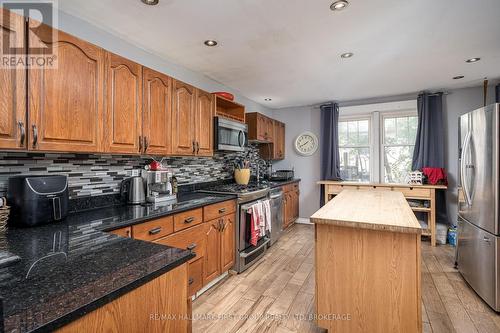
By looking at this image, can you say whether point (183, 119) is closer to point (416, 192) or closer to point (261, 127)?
point (261, 127)

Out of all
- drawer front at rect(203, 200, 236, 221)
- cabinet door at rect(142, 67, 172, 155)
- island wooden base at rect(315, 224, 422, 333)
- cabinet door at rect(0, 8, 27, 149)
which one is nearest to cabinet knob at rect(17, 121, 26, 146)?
cabinet door at rect(0, 8, 27, 149)

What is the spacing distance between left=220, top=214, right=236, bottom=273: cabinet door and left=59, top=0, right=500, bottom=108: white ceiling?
1831mm

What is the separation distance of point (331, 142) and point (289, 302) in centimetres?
323

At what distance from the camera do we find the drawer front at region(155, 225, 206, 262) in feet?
6.43

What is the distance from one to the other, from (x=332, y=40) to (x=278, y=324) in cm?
255

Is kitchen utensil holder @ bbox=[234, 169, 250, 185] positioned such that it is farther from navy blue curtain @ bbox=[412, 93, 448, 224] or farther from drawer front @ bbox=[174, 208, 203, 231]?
navy blue curtain @ bbox=[412, 93, 448, 224]

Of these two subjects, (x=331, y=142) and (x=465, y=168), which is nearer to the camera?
(x=465, y=168)

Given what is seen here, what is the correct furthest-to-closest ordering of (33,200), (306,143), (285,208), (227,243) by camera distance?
(306,143), (285,208), (227,243), (33,200)

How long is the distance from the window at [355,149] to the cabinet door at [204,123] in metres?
3.00

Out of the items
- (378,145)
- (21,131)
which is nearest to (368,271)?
(21,131)

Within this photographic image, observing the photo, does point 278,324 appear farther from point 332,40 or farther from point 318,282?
point 332,40

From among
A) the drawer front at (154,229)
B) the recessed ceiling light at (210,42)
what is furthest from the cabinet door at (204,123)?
the drawer front at (154,229)

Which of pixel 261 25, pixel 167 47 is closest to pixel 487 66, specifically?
pixel 261 25

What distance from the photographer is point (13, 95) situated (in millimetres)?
1340
